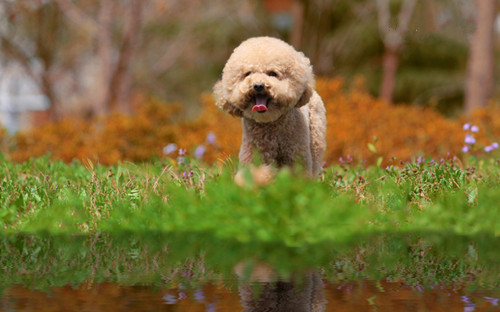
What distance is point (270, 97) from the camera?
506 centimetres

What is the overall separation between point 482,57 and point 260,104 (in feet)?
31.0

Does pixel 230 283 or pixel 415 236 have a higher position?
pixel 415 236

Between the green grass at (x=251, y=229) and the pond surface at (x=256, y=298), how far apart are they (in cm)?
21

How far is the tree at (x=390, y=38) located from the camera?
17.7 m

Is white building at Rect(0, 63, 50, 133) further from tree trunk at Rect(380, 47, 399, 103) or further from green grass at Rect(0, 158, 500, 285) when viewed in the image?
green grass at Rect(0, 158, 500, 285)

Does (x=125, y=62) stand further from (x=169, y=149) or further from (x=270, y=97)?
(x=270, y=97)

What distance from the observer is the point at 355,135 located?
35.4ft

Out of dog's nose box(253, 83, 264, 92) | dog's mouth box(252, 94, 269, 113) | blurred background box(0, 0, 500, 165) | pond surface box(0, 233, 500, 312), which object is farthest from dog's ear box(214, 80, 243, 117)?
blurred background box(0, 0, 500, 165)

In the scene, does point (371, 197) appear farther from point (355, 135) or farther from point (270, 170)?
point (355, 135)

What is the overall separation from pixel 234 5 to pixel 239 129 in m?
11.0

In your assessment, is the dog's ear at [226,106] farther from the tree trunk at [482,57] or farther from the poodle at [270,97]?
the tree trunk at [482,57]

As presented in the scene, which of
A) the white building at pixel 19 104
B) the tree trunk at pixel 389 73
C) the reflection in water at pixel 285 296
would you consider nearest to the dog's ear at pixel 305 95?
the reflection in water at pixel 285 296

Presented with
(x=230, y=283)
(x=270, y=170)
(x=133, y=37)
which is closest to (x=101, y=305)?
(x=230, y=283)

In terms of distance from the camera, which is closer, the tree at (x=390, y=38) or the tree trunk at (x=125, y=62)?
the tree trunk at (x=125, y=62)
